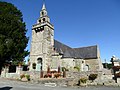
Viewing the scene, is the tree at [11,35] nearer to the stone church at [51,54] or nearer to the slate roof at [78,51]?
the stone church at [51,54]

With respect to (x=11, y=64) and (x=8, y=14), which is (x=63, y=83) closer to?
(x=11, y=64)

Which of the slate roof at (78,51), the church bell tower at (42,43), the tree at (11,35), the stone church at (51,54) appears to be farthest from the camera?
the slate roof at (78,51)

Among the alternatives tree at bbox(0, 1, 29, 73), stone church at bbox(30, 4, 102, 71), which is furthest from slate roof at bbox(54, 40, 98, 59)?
tree at bbox(0, 1, 29, 73)

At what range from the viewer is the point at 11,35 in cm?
2580

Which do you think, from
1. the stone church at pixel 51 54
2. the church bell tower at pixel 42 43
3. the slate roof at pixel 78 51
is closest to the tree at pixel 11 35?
the church bell tower at pixel 42 43

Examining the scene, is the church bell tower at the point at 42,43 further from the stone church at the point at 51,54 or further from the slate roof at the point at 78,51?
the slate roof at the point at 78,51

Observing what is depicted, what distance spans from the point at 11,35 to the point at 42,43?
858cm

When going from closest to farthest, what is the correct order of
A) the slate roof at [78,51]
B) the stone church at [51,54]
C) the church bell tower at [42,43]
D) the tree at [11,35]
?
the tree at [11,35] < the stone church at [51,54] < the church bell tower at [42,43] < the slate roof at [78,51]

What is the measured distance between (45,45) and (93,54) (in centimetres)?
1205

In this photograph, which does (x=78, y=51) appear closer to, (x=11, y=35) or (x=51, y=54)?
(x=51, y=54)

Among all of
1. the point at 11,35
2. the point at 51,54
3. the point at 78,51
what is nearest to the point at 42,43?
the point at 51,54

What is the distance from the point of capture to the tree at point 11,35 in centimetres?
2442

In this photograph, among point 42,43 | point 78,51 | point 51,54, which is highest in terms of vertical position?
point 42,43

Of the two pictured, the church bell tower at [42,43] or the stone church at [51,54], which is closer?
the stone church at [51,54]
